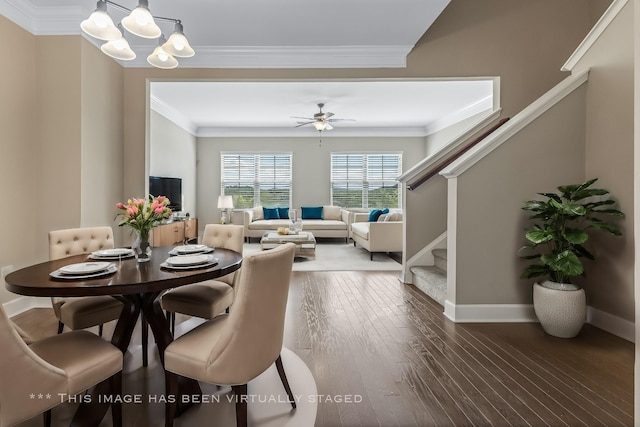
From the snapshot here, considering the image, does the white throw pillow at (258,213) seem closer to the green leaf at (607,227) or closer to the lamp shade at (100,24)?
the lamp shade at (100,24)

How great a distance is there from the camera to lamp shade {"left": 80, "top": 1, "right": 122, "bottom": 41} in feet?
5.92

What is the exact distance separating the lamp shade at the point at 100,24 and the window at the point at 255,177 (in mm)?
6593

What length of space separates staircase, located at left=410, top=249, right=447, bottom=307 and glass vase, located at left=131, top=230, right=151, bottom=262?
265cm

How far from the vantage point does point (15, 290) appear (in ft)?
4.55

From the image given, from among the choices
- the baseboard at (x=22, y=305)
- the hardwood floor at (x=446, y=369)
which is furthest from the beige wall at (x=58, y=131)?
the hardwood floor at (x=446, y=369)

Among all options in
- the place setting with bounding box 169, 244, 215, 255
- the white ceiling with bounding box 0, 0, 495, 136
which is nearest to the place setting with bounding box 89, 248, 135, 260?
the place setting with bounding box 169, 244, 215, 255

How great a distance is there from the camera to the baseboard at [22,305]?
113 inches

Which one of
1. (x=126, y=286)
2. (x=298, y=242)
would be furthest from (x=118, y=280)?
(x=298, y=242)

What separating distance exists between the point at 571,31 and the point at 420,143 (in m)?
4.79

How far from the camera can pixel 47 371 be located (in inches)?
46.0

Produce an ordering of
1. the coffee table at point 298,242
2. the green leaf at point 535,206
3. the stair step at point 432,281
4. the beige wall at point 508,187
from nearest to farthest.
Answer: the green leaf at point 535,206 < the beige wall at point 508,187 < the stair step at point 432,281 < the coffee table at point 298,242

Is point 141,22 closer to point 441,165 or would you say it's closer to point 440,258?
point 441,165

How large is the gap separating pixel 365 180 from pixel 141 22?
23.3 feet

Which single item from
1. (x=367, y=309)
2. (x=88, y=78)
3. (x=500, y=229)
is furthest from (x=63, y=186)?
(x=500, y=229)
